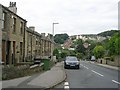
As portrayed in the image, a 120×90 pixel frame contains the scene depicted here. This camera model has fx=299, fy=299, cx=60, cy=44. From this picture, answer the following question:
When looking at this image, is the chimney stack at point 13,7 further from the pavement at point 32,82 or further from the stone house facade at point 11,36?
the pavement at point 32,82

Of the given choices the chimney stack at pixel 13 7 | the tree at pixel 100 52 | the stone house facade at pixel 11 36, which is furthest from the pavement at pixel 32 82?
the tree at pixel 100 52

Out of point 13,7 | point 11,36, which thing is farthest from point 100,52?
point 11,36

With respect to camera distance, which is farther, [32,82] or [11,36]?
[11,36]

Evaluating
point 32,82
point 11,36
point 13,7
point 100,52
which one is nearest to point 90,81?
point 32,82

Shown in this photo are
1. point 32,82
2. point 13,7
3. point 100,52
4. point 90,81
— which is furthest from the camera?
point 100,52

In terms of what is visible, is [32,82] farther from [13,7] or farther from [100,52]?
[100,52]

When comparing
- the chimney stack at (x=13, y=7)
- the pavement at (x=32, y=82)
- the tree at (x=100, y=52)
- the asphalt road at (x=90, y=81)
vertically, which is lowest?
the asphalt road at (x=90, y=81)

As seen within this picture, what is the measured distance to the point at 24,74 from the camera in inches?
809

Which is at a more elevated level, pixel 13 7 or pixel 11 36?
pixel 13 7

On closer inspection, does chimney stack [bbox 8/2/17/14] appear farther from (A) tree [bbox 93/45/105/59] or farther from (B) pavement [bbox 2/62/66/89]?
(A) tree [bbox 93/45/105/59]

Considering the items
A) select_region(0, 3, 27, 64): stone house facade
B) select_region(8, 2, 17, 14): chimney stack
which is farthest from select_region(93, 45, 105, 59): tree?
select_region(0, 3, 27, 64): stone house facade

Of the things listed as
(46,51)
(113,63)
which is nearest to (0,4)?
(113,63)

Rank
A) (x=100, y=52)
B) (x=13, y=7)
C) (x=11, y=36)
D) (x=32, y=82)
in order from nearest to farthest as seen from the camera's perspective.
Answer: (x=32, y=82), (x=11, y=36), (x=13, y=7), (x=100, y=52)

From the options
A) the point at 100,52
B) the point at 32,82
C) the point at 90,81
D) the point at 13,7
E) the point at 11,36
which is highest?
the point at 13,7
